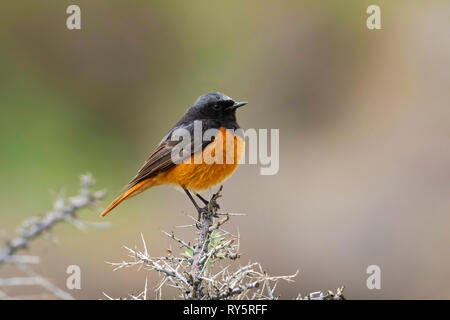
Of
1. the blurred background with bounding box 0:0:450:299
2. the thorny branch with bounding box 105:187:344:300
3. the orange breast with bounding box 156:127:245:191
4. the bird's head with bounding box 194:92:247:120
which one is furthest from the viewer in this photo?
the blurred background with bounding box 0:0:450:299

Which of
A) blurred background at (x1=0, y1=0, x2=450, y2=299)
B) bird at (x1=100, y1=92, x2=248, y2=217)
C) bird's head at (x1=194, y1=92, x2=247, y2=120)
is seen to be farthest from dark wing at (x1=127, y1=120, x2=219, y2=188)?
blurred background at (x1=0, y1=0, x2=450, y2=299)

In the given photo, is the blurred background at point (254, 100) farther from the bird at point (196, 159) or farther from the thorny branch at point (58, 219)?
the thorny branch at point (58, 219)

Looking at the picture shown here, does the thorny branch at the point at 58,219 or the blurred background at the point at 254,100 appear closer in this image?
the thorny branch at the point at 58,219

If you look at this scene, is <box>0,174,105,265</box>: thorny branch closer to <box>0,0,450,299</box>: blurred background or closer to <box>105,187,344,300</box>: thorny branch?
<box>105,187,344,300</box>: thorny branch

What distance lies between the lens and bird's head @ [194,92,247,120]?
217 inches

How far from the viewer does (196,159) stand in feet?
16.9

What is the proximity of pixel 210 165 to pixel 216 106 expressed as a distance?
2.27ft

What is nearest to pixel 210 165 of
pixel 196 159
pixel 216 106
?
pixel 196 159

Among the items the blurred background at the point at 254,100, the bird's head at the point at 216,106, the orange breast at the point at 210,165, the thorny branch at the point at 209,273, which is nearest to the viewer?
the thorny branch at the point at 209,273

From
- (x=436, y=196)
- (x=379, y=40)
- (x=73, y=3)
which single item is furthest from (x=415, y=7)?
(x=73, y=3)

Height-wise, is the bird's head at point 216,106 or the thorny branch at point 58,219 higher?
the bird's head at point 216,106

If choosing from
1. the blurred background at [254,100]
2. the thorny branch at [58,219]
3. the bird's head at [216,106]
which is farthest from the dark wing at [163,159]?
the blurred background at [254,100]

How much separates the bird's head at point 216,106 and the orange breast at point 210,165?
0.27 meters

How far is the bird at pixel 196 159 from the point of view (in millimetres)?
5137
